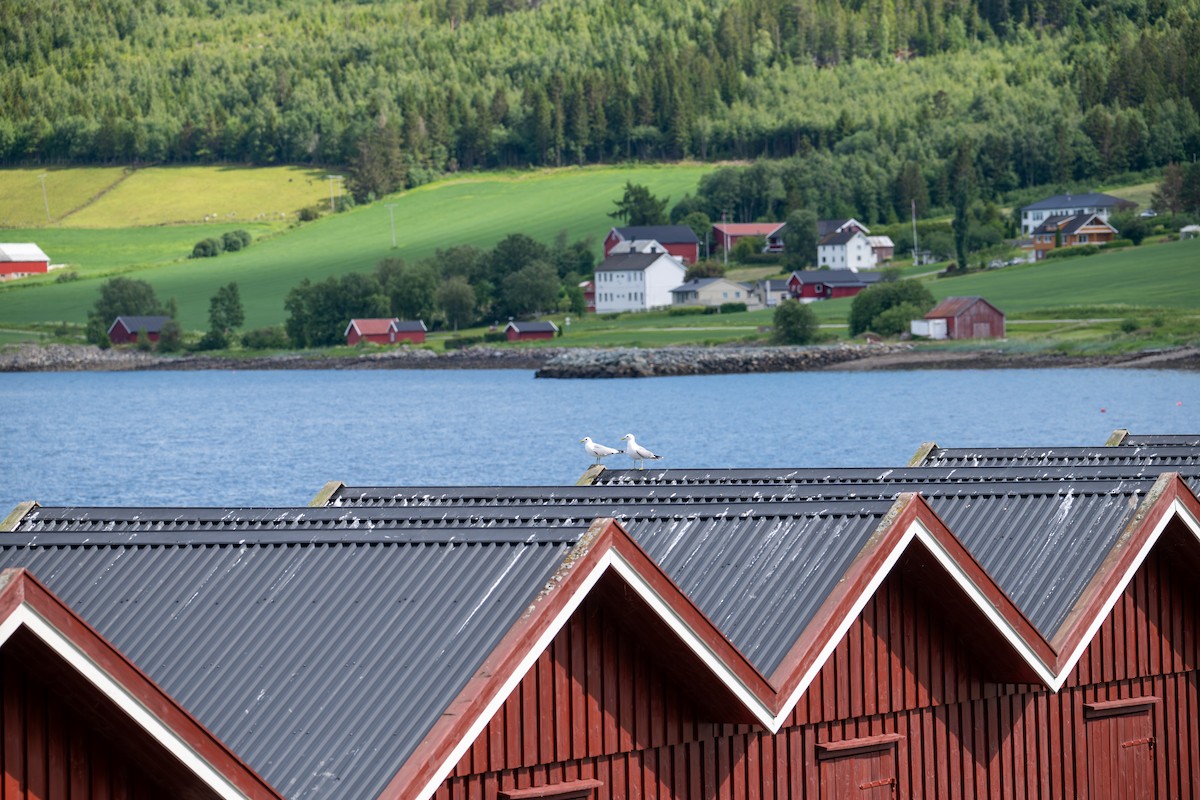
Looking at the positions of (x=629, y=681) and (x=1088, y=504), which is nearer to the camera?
(x=629, y=681)

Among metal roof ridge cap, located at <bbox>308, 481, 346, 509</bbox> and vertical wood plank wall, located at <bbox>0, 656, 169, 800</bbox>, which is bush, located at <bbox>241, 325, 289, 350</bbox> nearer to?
metal roof ridge cap, located at <bbox>308, 481, 346, 509</bbox>

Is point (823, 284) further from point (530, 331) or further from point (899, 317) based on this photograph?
point (899, 317)

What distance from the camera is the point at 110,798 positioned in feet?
30.7

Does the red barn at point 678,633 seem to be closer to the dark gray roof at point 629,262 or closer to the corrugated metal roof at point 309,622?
the corrugated metal roof at point 309,622

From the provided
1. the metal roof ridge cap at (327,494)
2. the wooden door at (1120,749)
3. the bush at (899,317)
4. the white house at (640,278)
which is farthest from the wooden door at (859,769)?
the white house at (640,278)

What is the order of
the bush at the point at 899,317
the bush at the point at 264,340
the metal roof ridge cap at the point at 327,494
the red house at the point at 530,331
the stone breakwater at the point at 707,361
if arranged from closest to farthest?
the metal roof ridge cap at the point at 327,494
the stone breakwater at the point at 707,361
the bush at the point at 899,317
the red house at the point at 530,331
the bush at the point at 264,340

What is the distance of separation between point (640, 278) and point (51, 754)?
18724cm

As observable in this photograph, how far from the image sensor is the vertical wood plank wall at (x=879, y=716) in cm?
1138

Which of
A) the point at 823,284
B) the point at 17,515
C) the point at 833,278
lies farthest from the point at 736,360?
the point at 17,515

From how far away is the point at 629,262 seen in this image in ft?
641

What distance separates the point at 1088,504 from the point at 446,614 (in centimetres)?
619

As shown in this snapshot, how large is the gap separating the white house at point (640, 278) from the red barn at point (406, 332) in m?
21.2

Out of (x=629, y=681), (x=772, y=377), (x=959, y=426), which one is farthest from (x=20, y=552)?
(x=772, y=377)

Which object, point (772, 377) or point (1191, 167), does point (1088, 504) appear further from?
point (1191, 167)
